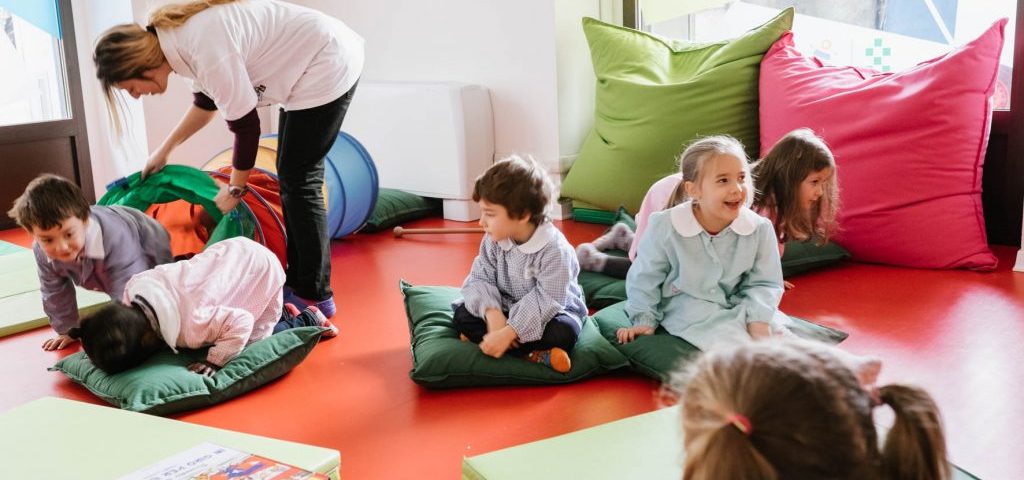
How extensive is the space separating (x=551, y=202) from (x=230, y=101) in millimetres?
946

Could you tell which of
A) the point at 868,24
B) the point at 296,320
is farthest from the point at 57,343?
the point at 868,24

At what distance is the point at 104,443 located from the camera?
1901 millimetres

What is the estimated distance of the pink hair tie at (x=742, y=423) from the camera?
103 cm

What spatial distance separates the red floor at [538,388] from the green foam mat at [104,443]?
0.16 metres

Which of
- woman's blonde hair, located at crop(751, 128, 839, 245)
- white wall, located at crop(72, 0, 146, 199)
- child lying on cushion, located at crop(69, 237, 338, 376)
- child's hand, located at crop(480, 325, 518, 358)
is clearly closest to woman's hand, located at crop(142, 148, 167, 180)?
child lying on cushion, located at crop(69, 237, 338, 376)

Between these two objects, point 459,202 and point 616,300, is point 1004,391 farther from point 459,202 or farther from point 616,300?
point 459,202

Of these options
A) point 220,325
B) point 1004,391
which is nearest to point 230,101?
point 220,325

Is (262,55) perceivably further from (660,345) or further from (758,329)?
(758,329)

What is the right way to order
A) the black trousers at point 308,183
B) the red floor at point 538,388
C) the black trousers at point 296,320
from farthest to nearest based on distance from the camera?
the black trousers at point 308,183, the black trousers at point 296,320, the red floor at point 538,388

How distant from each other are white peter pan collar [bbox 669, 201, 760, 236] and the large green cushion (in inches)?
47.8

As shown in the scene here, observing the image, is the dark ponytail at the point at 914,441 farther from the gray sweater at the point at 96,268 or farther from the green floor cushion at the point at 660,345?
the gray sweater at the point at 96,268

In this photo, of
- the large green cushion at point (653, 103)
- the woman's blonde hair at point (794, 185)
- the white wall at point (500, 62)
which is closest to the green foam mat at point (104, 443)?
the woman's blonde hair at point (794, 185)

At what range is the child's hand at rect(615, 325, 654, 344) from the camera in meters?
2.44

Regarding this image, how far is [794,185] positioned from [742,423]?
1.89m
